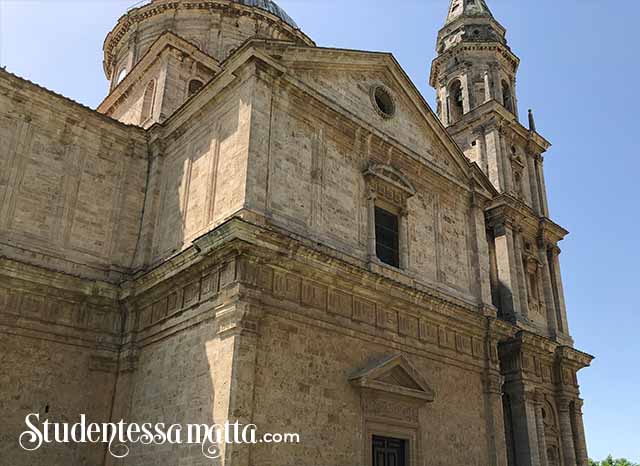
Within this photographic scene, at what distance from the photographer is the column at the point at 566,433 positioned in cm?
1964

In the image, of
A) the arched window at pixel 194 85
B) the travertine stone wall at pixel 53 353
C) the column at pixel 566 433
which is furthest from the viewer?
the arched window at pixel 194 85

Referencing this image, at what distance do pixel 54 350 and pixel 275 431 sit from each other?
550 centimetres

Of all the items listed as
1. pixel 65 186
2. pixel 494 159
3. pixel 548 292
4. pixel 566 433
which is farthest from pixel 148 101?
pixel 566 433

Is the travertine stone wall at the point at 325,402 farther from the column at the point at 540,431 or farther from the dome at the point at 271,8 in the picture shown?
the dome at the point at 271,8

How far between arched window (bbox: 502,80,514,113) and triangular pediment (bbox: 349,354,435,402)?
15.2 m

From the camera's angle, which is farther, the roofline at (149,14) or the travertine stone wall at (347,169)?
the roofline at (149,14)

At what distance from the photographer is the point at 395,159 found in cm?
1730

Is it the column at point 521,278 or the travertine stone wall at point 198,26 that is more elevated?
the travertine stone wall at point 198,26

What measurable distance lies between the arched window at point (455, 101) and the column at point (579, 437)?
12.2m

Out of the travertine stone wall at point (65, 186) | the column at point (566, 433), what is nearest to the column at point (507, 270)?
the column at point (566, 433)

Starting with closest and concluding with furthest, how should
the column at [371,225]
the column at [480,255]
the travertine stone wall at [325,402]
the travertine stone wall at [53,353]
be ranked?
1. the travertine stone wall at [325,402]
2. the travertine stone wall at [53,353]
3. the column at [371,225]
4. the column at [480,255]

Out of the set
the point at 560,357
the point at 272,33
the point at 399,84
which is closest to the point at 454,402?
the point at 560,357

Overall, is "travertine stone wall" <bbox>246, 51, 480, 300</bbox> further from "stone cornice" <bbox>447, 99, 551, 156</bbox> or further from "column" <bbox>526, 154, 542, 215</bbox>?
"column" <bbox>526, 154, 542, 215</bbox>

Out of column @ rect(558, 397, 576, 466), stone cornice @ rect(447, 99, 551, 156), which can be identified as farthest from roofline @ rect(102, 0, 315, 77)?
column @ rect(558, 397, 576, 466)
